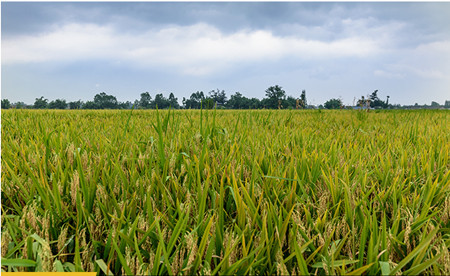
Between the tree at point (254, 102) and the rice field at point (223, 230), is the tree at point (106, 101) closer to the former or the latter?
the tree at point (254, 102)

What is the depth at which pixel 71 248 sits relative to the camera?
728 mm

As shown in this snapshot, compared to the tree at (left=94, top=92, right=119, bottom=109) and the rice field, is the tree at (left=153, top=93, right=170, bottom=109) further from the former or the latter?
the tree at (left=94, top=92, right=119, bottom=109)

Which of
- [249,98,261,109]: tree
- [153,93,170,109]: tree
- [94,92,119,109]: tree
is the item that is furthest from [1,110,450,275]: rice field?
[249,98,261,109]: tree

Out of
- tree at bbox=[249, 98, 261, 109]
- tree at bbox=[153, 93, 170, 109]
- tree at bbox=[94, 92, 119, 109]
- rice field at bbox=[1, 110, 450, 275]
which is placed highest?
tree at bbox=[249, 98, 261, 109]

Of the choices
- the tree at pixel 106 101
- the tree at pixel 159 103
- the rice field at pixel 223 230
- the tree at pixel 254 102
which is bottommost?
the rice field at pixel 223 230

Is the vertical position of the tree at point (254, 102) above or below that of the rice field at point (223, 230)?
above

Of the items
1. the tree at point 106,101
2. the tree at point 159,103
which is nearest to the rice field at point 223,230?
the tree at point 159,103

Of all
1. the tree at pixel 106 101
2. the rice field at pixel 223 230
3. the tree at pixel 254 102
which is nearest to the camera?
the rice field at pixel 223 230

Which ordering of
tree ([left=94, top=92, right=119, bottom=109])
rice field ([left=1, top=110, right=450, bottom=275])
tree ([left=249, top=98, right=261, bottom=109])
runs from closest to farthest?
rice field ([left=1, top=110, right=450, bottom=275]), tree ([left=94, top=92, right=119, bottom=109]), tree ([left=249, top=98, right=261, bottom=109])

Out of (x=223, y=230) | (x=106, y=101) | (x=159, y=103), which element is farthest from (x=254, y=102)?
(x=223, y=230)

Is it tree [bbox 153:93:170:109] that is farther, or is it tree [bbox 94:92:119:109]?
tree [bbox 94:92:119:109]

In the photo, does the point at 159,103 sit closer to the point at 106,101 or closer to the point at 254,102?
the point at 106,101

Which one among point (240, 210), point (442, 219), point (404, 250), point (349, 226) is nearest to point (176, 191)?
point (240, 210)

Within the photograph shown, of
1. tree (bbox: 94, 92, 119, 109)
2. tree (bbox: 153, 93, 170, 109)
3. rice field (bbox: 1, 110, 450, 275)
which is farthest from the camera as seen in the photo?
tree (bbox: 94, 92, 119, 109)
